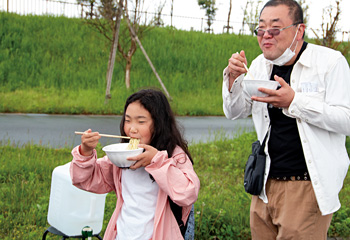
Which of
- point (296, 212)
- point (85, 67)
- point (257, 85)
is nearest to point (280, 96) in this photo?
point (257, 85)

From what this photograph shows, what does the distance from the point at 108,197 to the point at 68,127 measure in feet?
16.7

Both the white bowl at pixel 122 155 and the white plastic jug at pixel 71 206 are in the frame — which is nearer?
the white bowl at pixel 122 155

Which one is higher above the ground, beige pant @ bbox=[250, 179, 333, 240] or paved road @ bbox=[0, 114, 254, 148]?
beige pant @ bbox=[250, 179, 333, 240]

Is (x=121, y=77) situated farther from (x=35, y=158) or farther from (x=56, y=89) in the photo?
(x=35, y=158)

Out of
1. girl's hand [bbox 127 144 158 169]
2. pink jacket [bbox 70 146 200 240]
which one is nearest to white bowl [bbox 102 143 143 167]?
girl's hand [bbox 127 144 158 169]

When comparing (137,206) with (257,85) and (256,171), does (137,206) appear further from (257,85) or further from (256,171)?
(257,85)

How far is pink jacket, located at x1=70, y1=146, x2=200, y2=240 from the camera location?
6.94ft

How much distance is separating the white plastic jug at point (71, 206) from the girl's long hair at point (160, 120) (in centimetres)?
87

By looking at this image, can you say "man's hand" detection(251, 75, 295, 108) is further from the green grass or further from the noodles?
the green grass

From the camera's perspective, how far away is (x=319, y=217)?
229 cm

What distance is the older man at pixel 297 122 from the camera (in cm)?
213

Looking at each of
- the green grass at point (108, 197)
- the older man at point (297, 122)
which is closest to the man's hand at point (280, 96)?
the older man at point (297, 122)

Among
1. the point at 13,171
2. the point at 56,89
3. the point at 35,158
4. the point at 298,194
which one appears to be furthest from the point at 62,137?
the point at 298,194

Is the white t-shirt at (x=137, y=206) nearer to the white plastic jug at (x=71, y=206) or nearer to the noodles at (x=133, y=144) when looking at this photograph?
the noodles at (x=133, y=144)
